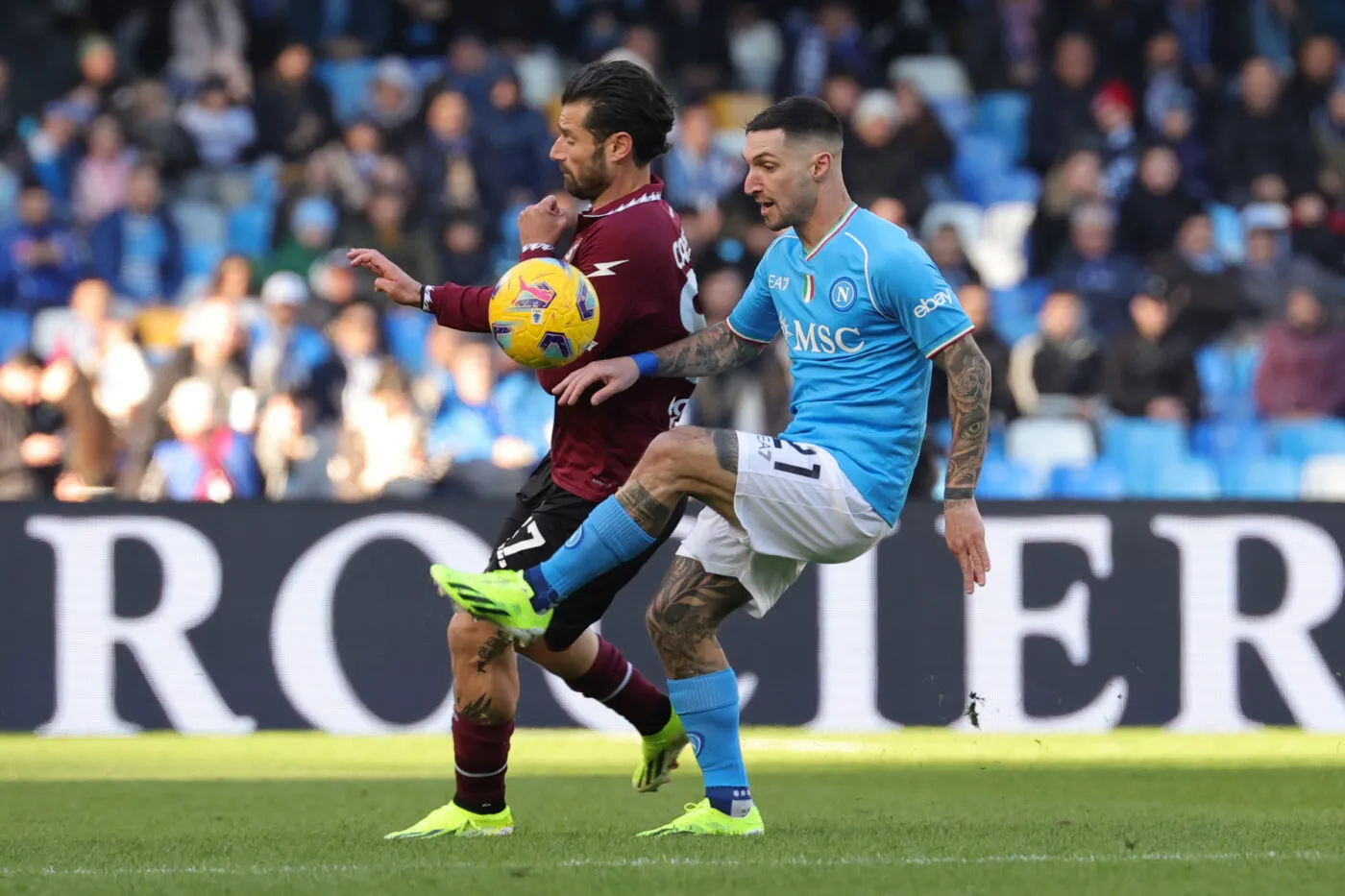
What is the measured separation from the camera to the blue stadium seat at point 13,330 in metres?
13.6

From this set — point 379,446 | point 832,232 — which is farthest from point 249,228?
point 832,232

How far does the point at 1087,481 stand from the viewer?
478 inches

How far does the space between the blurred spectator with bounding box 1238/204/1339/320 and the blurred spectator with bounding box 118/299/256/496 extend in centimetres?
646

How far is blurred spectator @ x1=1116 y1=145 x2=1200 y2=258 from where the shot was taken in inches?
563

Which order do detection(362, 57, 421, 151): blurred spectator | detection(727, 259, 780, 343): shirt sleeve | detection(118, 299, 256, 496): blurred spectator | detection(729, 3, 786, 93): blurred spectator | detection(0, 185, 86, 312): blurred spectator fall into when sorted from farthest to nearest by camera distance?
detection(729, 3, 786, 93): blurred spectator
detection(362, 57, 421, 151): blurred spectator
detection(0, 185, 86, 312): blurred spectator
detection(118, 299, 256, 496): blurred spectator
detection(727, 259, 780, 343): shirt sleeve

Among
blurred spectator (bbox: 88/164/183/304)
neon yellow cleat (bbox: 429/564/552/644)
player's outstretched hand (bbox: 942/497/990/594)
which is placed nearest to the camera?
neon yellow cleat (bbox: 429/564/552/644)

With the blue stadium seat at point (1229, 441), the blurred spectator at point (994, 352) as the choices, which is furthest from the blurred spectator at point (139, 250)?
the blue stadium seat at point (1229, 441)

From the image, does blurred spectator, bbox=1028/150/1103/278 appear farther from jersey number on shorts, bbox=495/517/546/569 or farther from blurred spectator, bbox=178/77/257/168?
jersey number on shorts, bbox=495/517/546/569

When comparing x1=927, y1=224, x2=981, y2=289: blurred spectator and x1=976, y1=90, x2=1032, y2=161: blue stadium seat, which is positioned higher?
x1=976, y1=90, x2=1032, y2=161: blue stadium seat

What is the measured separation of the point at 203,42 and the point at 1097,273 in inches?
278

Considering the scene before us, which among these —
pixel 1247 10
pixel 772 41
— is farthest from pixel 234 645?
pixel 1247 10

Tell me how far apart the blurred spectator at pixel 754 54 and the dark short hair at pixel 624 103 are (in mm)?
10256

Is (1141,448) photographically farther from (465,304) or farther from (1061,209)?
(465,304)

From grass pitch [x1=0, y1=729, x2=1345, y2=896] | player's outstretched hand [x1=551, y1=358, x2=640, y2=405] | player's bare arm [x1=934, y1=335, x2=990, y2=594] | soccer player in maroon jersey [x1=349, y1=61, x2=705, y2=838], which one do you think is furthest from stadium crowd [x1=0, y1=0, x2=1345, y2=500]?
player's bare arm [x1=934, y1=335, x2=990, y2=594]
